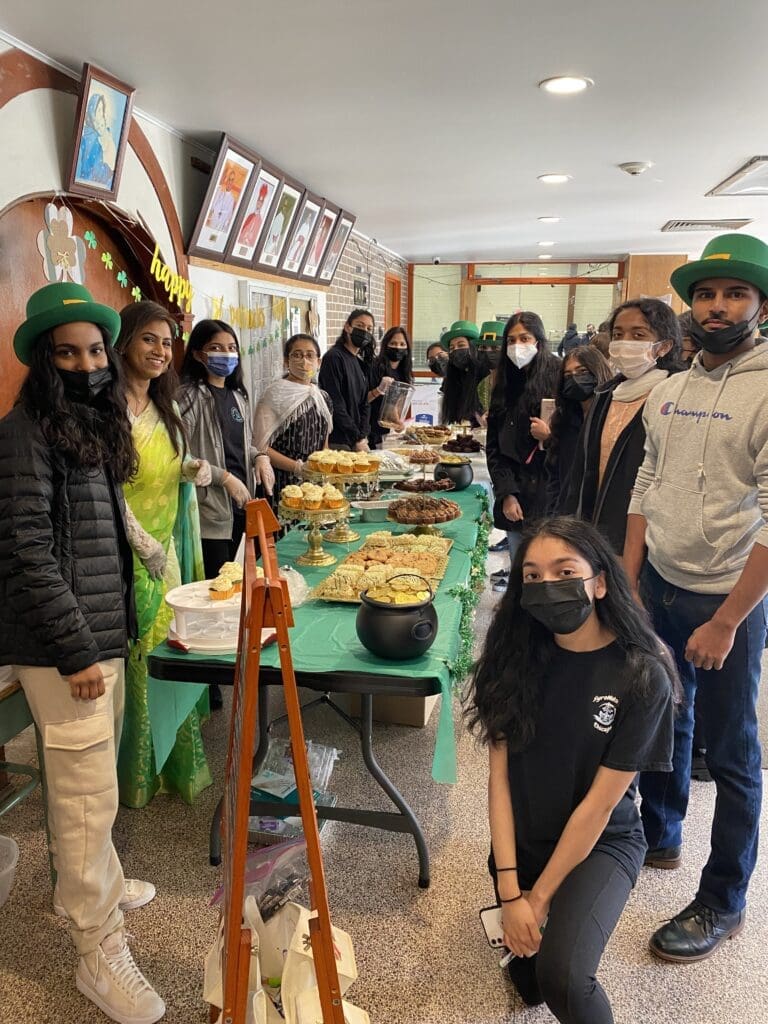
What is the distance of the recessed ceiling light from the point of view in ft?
10.3

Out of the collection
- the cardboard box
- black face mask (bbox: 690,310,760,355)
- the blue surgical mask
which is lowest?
the cardboard box

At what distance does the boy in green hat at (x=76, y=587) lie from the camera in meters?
1.64

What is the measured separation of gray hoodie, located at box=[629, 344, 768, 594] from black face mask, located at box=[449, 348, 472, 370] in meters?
4.00

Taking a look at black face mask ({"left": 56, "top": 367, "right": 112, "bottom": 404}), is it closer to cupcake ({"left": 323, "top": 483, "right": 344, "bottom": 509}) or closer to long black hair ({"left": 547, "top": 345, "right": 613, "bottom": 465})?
cupcake ({"left": 323, "top": 483, "right": 344, "bottom": 509})

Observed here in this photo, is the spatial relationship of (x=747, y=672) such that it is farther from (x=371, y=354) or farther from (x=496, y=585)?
(x=371, y=354)

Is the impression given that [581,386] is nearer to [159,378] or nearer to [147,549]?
[159,378]

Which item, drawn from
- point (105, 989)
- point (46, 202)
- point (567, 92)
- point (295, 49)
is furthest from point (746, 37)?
point (105, 989)

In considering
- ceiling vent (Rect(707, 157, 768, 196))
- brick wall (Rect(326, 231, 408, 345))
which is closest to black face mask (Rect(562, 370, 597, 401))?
ceiling vent (Rect(707, 157, 768, 196))

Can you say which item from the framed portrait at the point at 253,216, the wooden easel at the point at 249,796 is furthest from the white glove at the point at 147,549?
the framed portrait at the point at 253,216

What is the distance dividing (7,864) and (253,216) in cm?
382

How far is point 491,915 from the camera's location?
174 cm

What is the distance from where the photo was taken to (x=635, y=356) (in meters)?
2.51

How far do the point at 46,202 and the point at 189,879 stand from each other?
2.55m

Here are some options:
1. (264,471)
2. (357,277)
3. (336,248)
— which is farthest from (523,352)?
(357,277)
